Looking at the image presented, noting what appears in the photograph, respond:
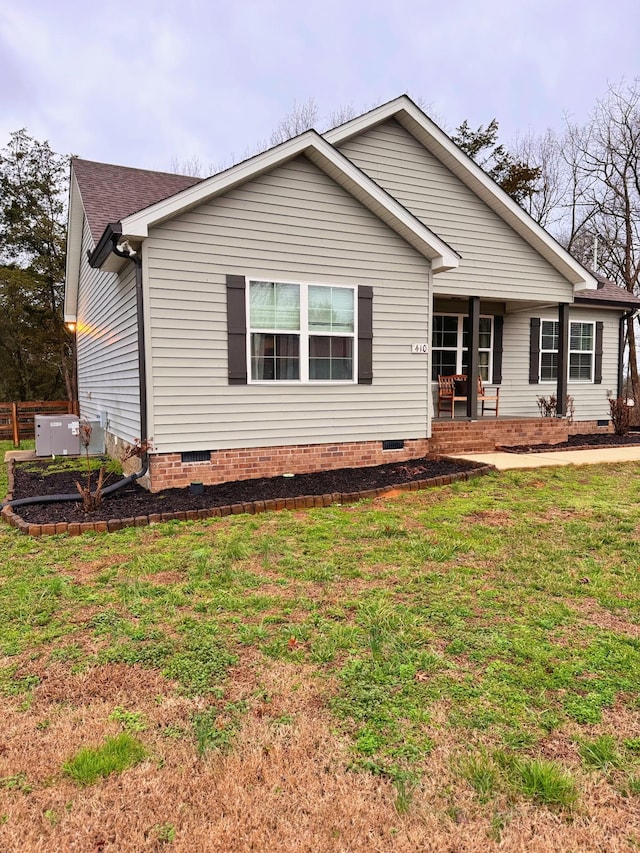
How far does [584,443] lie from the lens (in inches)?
411

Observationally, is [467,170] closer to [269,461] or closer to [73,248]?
[269,461]

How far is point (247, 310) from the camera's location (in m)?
6.96

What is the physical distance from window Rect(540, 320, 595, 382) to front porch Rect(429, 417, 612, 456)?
7.86 feet

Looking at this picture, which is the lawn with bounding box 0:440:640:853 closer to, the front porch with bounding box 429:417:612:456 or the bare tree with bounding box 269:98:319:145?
the front porch with bounding box 429:417:612:456

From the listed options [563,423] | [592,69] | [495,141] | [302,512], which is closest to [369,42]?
[495,141]

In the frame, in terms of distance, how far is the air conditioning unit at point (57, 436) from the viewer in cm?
990

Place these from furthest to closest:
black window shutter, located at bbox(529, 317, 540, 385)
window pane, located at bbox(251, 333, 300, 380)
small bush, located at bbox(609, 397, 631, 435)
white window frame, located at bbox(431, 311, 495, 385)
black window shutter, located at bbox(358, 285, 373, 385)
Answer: black window shutter, located at bbox(529, 317, 540, 385) → small bush, located at bbox(609, 397, 631, 435) → white window frame, located at bbox(431, 311, 495, 385) → black window shutter, located at bbox(358, 285, 373, 385) → window pane, located at bbox(251, 333, 300, 380)

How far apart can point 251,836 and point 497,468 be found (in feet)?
21.4

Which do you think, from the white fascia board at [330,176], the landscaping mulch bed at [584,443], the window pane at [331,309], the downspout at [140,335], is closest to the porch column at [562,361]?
the landscaping mulch bed at [584,443]

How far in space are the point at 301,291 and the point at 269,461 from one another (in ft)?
7.96

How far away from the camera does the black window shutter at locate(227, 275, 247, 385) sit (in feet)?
22.5

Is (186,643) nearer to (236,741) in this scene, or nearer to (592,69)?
(236,741)

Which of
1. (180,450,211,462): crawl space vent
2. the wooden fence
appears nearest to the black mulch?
(180,450,211,462): crawl space vent

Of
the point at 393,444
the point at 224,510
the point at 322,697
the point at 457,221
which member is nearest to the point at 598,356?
the point at 457,221
